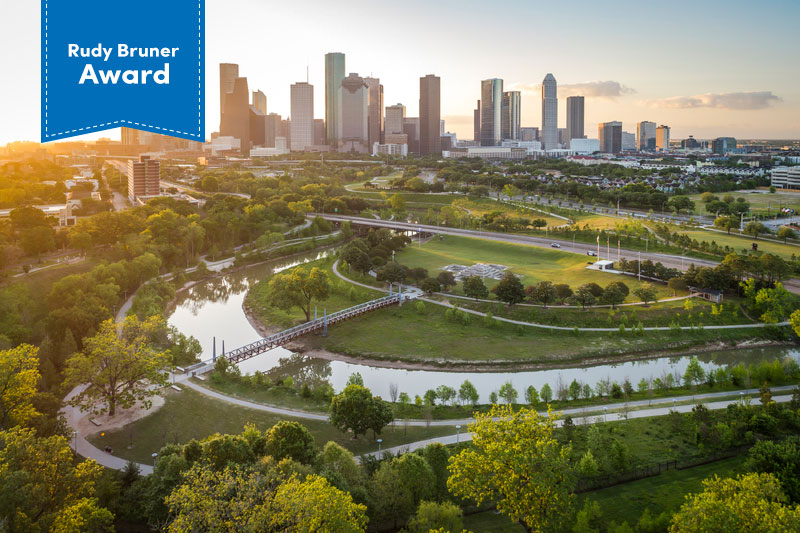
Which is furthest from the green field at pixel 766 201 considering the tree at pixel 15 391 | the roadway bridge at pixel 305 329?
the tree at pixel 15 391

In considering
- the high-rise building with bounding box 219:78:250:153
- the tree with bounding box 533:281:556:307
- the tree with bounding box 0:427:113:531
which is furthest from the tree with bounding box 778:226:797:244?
the high-rise building with bounding box 219:78:250:153

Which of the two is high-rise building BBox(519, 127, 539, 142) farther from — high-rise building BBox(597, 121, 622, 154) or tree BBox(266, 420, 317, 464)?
tree BBox(266, 420, 317, 464)

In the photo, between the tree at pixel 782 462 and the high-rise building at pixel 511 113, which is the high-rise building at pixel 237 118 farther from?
the tree at pixel 782 462

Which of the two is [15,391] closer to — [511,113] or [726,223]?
[726,223]

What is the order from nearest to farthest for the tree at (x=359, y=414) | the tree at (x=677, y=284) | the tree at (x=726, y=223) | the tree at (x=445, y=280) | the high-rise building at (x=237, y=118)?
the tree at (x=359, y=414)
the tree at (x=677, y=284)
the tree at (x=445, y=280)
the tree at (x=726, y=223)
the high-rise building at (x=237, y=118)

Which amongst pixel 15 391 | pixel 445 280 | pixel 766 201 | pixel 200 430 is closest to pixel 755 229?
pixel 766 201

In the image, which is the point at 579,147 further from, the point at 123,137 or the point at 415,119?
the point at 123,137

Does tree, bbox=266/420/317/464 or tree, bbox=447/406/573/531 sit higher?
tree, bbox=447/406/573/531
